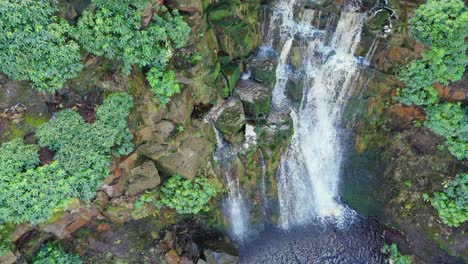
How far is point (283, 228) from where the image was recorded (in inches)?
628

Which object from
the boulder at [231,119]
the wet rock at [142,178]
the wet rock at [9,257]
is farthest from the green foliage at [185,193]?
the wet rock at [9,257]

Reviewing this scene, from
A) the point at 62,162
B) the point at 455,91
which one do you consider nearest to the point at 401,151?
the point at 455,91

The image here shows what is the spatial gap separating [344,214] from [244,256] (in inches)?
222

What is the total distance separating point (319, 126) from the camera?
15414 millimetres

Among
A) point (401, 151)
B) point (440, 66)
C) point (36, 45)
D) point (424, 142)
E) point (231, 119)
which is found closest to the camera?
point (36, 45)

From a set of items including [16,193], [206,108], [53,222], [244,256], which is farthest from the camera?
[244,256]

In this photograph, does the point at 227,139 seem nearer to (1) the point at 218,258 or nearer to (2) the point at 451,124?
(1) the point at 218,258

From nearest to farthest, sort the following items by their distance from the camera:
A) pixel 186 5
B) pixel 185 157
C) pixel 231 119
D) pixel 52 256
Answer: pixel 186 5 → pixel 52 256 → pixel 185 157 → pixel 231 119

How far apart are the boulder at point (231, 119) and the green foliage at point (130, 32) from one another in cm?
357

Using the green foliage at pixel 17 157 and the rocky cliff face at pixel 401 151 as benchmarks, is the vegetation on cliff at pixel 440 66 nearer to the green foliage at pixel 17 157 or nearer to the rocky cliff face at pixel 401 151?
the rocky cliff face at pixel 401 151

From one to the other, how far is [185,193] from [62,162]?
15.4 ft

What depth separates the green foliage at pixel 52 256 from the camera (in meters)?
11.0

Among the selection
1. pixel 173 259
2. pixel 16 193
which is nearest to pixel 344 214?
pixel 173 259

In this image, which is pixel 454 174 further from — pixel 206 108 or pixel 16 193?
pixel 16 193
